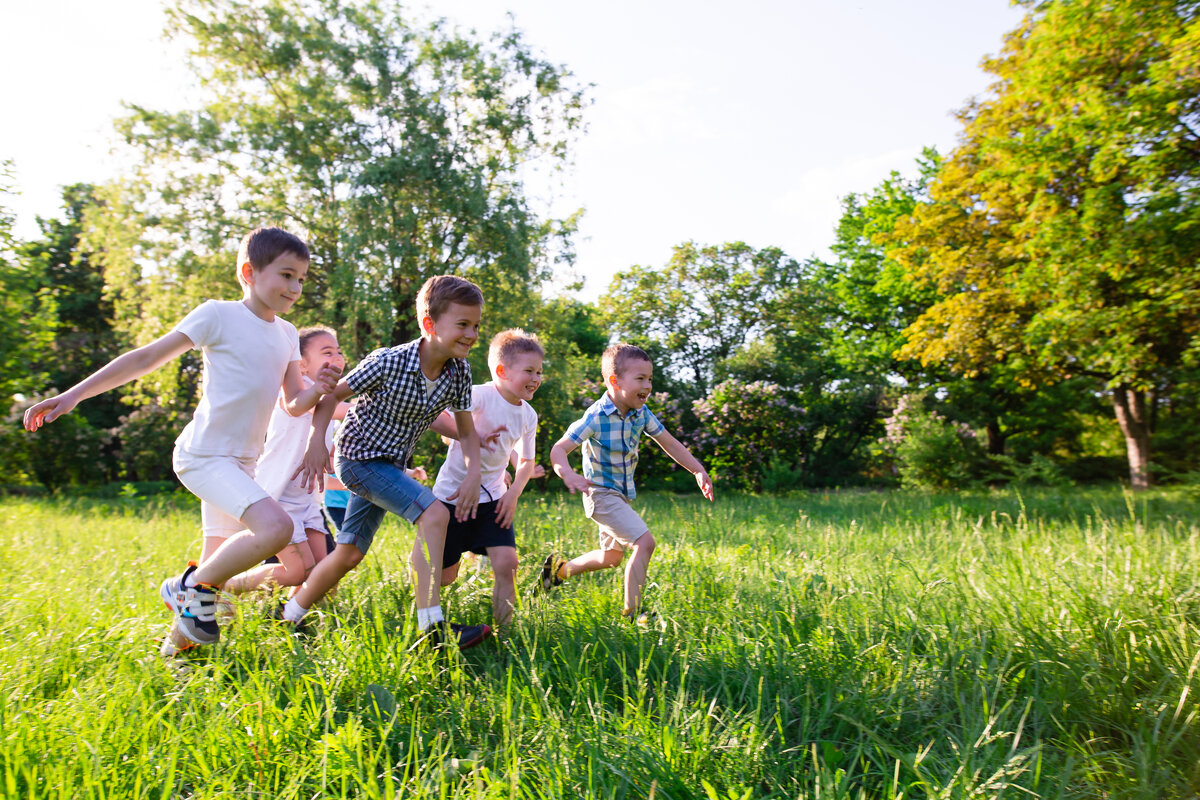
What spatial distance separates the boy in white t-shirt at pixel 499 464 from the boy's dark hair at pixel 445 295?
68cm

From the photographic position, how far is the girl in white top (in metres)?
4.17

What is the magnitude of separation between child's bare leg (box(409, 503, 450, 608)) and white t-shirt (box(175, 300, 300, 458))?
87cm

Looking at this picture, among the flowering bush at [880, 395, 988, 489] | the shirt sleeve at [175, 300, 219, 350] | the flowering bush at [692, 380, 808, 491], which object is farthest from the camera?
the flowering bush at [692, 380, 808, 491]


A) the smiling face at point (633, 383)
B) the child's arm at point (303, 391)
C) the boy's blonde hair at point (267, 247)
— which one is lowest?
the child's arm at point (303, 391)

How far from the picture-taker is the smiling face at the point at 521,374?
13.5 feet

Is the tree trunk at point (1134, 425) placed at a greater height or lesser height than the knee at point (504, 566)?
greater

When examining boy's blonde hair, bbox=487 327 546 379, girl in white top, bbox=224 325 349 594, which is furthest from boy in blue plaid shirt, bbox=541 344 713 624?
girl in white top, bbox=224 325 349 594

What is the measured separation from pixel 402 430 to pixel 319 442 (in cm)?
42

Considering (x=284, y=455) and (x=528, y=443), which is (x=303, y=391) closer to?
(x=284, y=455)

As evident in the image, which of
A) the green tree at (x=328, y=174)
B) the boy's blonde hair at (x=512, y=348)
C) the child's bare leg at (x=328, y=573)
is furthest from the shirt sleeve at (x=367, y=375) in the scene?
the green tree at (x=328, y=174)

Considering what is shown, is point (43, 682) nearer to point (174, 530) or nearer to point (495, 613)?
point (495, 613)

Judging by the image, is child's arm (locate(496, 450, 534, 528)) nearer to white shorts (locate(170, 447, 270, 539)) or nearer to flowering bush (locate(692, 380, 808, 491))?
white shorts (locate(170, 447, 270, 539))

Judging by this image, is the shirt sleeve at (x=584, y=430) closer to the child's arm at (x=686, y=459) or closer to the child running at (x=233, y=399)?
the child's arm at (x=686, y=459)

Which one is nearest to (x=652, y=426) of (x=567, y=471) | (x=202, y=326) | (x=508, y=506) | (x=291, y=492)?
(x=567, y=471)
